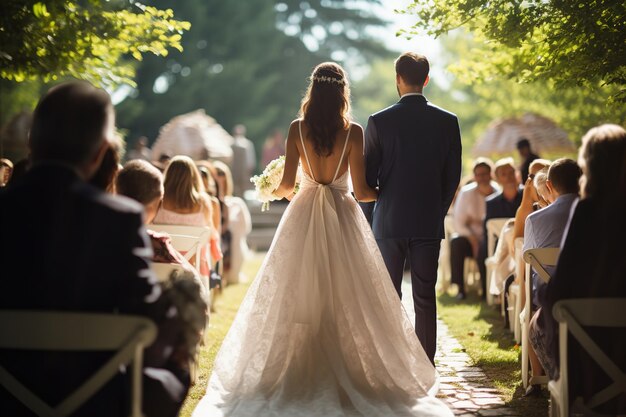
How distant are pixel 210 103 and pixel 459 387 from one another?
33.3m

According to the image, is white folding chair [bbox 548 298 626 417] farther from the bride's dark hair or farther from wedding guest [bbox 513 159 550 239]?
wedding guest [bbox 513 159 550 239]

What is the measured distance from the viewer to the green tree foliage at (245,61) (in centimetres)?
3766

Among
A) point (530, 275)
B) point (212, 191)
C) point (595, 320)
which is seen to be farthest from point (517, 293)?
point (212, 191)

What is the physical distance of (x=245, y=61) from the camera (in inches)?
1549

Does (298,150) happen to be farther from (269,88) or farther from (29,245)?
(269,88)

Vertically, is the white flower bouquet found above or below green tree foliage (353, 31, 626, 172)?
below

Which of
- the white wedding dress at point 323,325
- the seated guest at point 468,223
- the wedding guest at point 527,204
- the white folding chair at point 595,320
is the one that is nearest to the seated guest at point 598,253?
the white folding chair at point 595,320

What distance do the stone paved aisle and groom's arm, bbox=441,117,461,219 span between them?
1.23m

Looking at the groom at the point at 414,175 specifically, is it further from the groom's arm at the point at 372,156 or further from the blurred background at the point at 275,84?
the blurred background at the point at 275,84

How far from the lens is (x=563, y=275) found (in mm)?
4082

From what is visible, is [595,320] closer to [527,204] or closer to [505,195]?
[527,204]

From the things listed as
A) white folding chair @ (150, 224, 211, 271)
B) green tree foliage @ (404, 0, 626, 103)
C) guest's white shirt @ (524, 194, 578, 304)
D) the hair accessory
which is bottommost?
white folding chair @ (150, 224, 211, 271)

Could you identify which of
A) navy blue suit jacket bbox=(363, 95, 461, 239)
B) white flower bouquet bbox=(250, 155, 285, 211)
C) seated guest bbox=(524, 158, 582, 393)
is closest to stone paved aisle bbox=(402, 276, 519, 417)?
seated guest bbox=(524, 158, 582, 393)

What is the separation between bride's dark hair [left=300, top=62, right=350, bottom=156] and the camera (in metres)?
5.79
